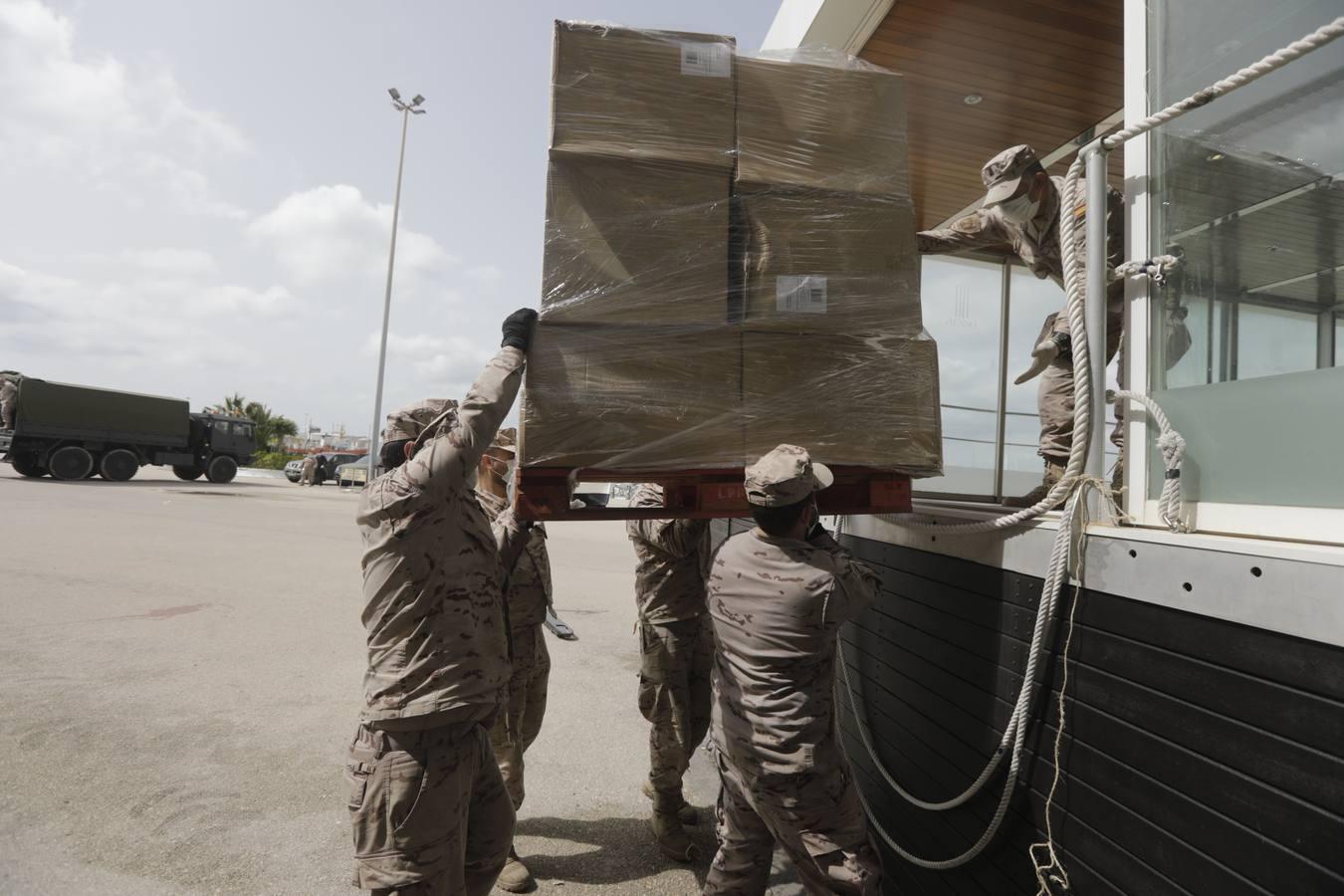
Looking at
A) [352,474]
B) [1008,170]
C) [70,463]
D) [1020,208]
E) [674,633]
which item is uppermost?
[1008,170]

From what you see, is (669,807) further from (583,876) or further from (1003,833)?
(1003,833)

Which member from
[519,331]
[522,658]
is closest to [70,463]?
[522,658]

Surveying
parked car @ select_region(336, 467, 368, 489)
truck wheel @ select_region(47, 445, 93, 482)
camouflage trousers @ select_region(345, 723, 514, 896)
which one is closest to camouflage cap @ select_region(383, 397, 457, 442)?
camouflage trousers @ select_region(345, 723, 514, 896)

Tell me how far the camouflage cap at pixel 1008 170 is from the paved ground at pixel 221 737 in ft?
9.26

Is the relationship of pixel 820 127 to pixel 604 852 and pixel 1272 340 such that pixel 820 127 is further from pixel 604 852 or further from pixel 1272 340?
pixel 604 852

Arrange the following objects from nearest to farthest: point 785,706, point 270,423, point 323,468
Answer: point 785,706 → point 323,468 → point 270,423

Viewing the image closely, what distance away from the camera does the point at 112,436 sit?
870 inches

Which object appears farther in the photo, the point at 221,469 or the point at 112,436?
the point at 221,469

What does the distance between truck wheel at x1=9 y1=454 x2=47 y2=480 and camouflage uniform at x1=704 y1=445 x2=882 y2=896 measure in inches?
1008

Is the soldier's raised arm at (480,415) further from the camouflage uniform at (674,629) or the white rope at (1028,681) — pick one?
the white rope at (1028,681)

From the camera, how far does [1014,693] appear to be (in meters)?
2.05

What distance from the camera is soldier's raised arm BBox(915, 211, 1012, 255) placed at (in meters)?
2.71

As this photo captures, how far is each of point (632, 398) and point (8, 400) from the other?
24961 millimetres

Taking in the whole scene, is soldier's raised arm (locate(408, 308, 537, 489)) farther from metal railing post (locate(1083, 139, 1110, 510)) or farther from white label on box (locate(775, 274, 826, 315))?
metal railing post (locate(1083, 139, 1110, 510))
